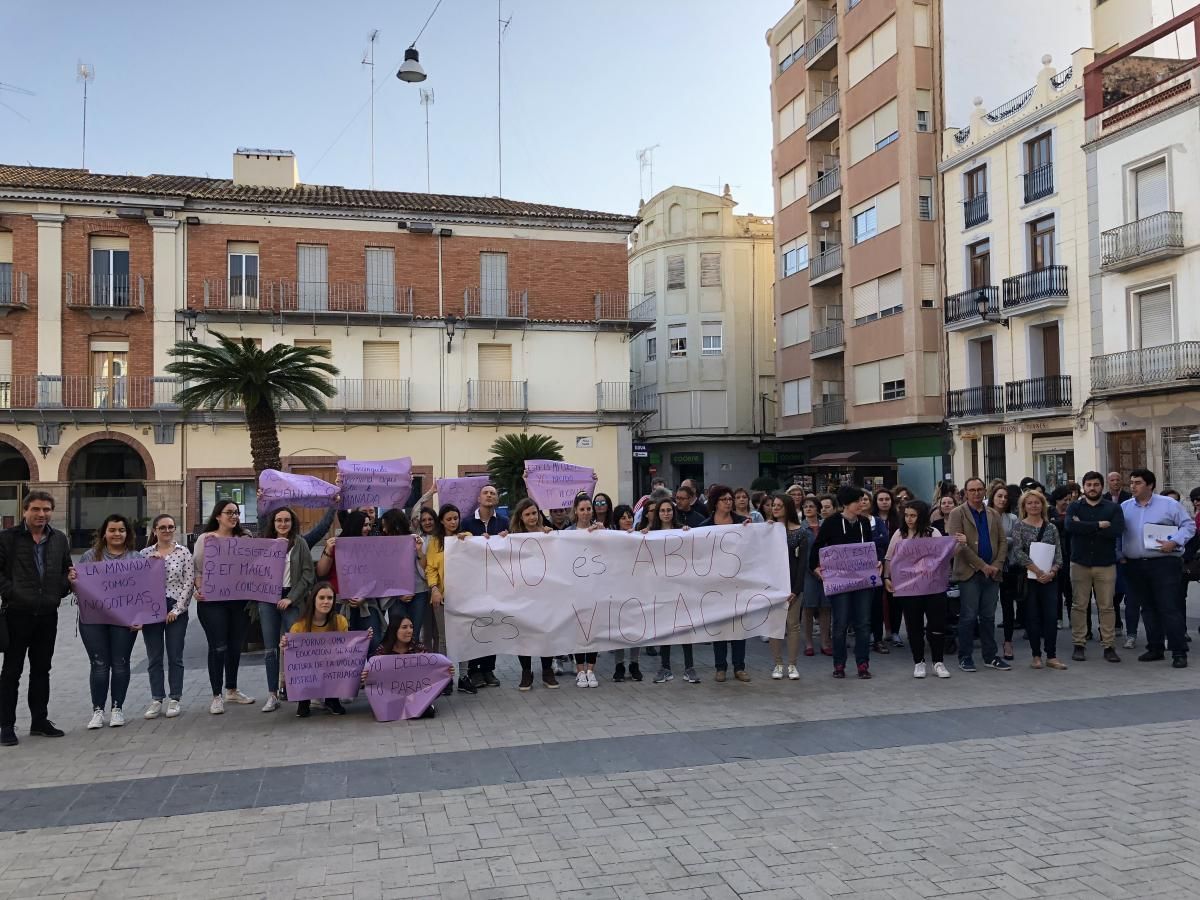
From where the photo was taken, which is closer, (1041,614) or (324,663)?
(324,663)

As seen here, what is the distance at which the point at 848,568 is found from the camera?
29.2 feet

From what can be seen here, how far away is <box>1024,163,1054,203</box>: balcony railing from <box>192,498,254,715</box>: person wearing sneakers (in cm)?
2719

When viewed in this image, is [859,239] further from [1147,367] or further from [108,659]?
[108,659]

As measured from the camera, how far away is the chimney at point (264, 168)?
35.2 meters

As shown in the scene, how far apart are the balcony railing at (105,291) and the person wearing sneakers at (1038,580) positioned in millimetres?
29787

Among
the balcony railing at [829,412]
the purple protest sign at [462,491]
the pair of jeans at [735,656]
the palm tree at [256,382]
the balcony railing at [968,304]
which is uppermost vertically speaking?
the balcony railing at [968,304]

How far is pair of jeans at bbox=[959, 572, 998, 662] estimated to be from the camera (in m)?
9.21

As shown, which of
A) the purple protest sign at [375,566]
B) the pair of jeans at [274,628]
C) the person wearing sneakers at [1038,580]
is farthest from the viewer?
the person wearing sneakers at [1038,580]

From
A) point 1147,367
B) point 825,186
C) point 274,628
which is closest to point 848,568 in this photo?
point 274,628

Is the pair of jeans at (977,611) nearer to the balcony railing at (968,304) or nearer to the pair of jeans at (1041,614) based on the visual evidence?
the pair of jeans at (1041,614)

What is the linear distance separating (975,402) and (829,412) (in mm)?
7672

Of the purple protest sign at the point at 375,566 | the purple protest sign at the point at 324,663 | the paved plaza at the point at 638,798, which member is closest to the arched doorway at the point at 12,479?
the paved plaza at the point at 638,798

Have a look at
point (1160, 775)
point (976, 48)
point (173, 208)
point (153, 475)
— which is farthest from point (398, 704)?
point (976, 48)

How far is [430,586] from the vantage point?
28.0 feet
